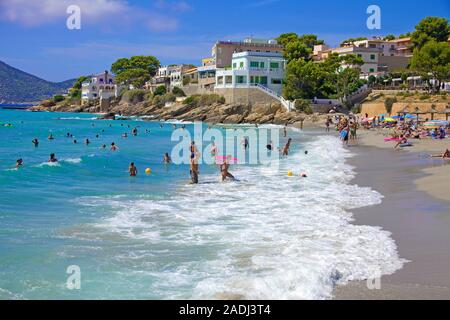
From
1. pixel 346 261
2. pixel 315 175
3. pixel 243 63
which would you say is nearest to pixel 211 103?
pixel 243 63

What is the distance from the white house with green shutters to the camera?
75.2 meters

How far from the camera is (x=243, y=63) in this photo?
250ft

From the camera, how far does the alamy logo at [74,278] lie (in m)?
8.98

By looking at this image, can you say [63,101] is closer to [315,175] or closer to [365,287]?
[315,175]

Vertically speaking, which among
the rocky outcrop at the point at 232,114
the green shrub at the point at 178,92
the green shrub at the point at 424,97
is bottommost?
the rocky outcrop at the point at 232,114

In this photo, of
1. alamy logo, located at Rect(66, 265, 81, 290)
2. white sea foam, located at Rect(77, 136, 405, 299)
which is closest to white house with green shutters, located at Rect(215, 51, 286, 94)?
white sea foam, located at Rect(77, 136, 405, 299)

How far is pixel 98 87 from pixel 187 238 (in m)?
122

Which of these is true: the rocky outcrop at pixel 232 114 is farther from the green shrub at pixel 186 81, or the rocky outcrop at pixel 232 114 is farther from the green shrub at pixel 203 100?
the green shrub at pixel 186 81

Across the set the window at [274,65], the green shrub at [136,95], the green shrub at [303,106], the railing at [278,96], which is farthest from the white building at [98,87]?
the green shrub at [303,106]

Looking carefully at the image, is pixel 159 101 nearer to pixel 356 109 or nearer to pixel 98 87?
pixel 98 87

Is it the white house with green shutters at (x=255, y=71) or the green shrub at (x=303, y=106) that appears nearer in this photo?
the green shrub at (x=303, y=106)

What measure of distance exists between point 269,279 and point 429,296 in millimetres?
2556

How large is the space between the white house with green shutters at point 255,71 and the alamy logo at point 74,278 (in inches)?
2596

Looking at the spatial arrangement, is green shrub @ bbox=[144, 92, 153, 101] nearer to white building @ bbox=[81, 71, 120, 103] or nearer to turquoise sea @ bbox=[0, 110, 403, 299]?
white building @ bbox=[81, 71, 120, 103]
